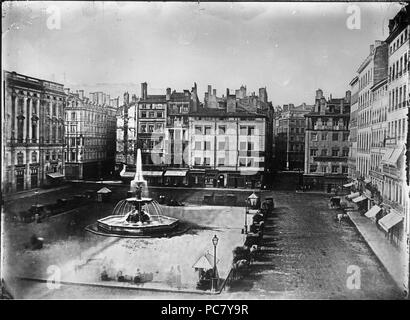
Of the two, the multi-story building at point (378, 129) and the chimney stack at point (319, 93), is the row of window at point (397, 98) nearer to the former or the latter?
the multi-story building at point (378, 129)

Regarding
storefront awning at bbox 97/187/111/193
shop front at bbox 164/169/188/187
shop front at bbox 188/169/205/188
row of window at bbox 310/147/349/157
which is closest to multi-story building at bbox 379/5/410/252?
row of window at bbox 310/147/349/157

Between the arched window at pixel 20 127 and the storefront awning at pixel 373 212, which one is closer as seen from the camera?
the storefront awning at pixel 373 212

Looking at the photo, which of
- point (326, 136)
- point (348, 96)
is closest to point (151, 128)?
point (326, 136)

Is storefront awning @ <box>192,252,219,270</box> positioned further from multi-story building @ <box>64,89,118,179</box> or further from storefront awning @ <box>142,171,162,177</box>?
multi-story building @ <box>64,89,118,179</box>

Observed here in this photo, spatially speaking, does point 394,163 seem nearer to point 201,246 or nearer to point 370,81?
point 370,81

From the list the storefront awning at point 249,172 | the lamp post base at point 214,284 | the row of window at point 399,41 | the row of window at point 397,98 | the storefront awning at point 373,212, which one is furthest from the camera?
the storefront awning at point 249,172

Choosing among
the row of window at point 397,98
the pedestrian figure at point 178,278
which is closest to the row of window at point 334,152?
the row of window at point 397,98
